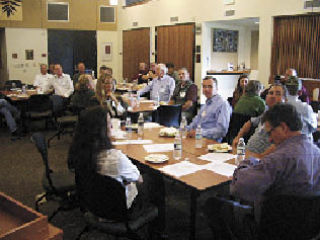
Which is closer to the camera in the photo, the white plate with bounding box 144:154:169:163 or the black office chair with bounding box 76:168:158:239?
the black office chair with bounding box 76:168:158:239

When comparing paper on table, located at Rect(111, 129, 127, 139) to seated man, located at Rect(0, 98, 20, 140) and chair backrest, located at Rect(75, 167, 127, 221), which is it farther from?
seated man, located at Rect(0, 98, 20, 140)

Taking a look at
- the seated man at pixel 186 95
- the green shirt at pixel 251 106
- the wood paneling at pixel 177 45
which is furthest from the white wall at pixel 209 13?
the green shirt at pixel 251 106

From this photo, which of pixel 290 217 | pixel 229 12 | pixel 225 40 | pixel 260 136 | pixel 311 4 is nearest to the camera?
pixel 290 217

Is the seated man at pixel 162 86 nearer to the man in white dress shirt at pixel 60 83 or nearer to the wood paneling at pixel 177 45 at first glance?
the man in white dress shirt at pixel 60 83

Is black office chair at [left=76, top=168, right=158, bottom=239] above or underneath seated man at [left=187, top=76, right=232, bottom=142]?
underneath

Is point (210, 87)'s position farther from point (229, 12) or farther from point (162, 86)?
point (229, 12)

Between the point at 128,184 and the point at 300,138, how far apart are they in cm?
121

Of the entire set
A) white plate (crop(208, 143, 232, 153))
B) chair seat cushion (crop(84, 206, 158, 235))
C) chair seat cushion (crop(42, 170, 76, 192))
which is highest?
white plate (crop(208, 143, 232, 153))

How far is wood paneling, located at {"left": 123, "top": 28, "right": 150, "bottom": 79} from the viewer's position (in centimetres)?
1148

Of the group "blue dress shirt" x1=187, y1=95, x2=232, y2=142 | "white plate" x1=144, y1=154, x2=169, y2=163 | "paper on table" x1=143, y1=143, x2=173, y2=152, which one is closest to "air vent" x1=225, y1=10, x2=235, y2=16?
"blue dress shirt" x1=187, y1=95, x2=232, y2=142

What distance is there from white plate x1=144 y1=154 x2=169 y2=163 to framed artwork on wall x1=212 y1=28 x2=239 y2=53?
6994 millimetres

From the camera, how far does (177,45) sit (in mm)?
10133

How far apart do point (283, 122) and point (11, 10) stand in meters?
11.4

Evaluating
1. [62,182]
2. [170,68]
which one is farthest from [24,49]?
[62,182]
